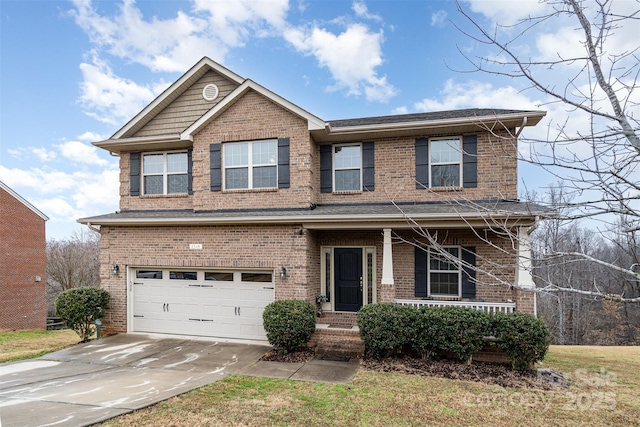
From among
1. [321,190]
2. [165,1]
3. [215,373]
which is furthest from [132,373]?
[165,1]

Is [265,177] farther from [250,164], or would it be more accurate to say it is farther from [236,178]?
[236,178]

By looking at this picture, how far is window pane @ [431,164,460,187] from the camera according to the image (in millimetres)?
10086

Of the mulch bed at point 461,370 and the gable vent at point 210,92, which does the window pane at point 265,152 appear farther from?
the mulch bed at point 461,370

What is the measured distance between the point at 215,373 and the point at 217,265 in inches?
136

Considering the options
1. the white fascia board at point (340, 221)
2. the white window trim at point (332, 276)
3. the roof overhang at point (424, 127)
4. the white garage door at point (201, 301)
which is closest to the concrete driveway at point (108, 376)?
the white garage door at point (201, 301)

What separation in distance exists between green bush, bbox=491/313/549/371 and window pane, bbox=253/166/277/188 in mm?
6940

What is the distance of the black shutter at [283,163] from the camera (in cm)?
1013

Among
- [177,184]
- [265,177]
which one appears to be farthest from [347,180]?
[177,184]

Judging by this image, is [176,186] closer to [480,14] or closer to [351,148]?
[351,148]

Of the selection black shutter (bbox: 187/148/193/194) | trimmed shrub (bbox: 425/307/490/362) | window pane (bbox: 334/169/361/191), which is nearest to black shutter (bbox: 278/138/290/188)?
window pane (bbox: 334/169/361/191)

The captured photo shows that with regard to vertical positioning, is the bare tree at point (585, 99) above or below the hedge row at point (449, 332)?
above

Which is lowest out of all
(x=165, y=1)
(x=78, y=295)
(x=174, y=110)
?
(x=78, y=295)

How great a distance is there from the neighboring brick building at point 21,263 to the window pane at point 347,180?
2002 centimetres

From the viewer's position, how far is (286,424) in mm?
4953
